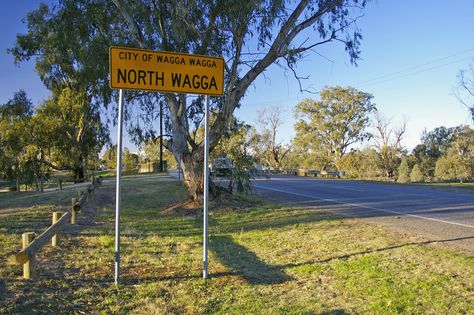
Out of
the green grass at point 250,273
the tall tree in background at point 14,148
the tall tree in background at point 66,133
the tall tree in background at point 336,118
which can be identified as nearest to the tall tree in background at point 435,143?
the tall tree in background at point 336,118

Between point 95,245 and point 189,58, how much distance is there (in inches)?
171

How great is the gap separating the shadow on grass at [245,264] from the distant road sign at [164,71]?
2.67 m

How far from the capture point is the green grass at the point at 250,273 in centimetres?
464

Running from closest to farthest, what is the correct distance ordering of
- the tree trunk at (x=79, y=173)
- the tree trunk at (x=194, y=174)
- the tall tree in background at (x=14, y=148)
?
the tree trunk at (x=194, y=174), the tall tree in background at (x=14, y=148), the tree trunk at (x=79, y=173)

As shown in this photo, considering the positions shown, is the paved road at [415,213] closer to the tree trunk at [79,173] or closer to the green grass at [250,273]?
the green grass at [250,273]

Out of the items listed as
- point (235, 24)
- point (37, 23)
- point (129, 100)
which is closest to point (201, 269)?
point (235, 24)

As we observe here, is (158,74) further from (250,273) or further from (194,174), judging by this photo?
(194,174)

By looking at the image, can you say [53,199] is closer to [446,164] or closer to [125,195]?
[125,195]

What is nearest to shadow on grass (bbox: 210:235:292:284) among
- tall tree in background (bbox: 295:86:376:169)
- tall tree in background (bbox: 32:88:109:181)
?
tall tree in background (bbox: 32:88:109:181)

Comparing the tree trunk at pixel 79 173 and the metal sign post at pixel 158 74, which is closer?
the metal sign post at pixel 158 74

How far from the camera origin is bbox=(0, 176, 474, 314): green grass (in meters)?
4.64

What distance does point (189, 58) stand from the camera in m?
5.73

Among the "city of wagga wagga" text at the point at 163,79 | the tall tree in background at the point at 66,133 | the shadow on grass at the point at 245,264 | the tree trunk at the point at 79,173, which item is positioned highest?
the tall tree in background at the point at 66,133

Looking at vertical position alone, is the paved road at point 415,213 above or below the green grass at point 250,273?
above
